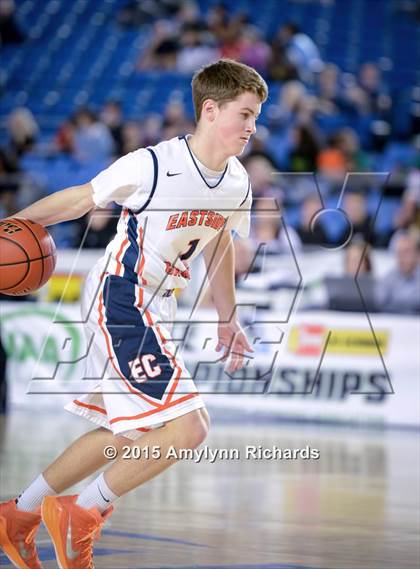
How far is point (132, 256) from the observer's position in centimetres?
488

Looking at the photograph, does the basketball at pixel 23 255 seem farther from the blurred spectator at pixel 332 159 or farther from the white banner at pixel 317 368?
the blurred spectator at pixel 332 159

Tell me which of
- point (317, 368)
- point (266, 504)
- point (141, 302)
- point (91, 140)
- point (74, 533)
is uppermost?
point (141, 302)

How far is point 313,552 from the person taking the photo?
5332mm

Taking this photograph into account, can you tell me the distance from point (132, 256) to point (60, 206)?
382 millimetres

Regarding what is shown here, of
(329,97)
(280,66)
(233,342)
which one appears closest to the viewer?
(233,342)

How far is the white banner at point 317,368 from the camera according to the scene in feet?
35.5

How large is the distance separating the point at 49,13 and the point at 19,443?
1465 centimetres

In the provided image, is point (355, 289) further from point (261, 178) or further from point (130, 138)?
point (130, 138)

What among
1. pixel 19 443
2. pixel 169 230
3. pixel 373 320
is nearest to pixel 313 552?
pixel 169 230

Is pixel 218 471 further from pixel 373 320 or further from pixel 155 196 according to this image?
pixel 155 196

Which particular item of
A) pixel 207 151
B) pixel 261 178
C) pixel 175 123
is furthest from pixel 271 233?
pixel 207 151

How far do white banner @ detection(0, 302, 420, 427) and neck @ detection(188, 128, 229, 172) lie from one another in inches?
Answer: 220

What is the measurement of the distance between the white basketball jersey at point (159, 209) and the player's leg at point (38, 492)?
708 mm

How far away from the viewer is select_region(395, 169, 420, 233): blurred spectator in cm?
1241
